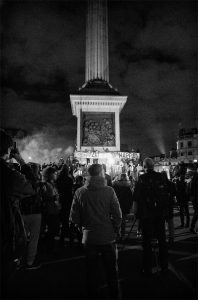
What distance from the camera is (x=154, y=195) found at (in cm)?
476

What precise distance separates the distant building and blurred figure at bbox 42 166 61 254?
63.6 metres

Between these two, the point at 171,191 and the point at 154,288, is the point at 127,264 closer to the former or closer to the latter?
the point at 154,288

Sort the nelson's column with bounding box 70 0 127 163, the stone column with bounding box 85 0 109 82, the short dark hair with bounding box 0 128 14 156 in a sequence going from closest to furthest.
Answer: the short dark hair with bounding box 0 128 14 156, the nelson's column with bounding box 70 0 127 163, the stone column with bounding box 85 0 109 82

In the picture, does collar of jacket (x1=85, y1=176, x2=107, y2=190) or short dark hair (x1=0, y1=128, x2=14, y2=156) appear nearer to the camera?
short dark hair (x1=0, y1=128, x2=14, y2=156)

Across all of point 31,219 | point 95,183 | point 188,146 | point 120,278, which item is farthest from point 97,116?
point 188,146

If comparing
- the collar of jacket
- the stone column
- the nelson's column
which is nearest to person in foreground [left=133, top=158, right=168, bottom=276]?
the collar of jacket

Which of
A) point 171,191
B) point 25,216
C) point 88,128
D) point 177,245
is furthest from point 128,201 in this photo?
point 88,128

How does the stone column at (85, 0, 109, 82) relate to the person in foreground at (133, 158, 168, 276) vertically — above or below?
above

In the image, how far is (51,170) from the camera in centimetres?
605

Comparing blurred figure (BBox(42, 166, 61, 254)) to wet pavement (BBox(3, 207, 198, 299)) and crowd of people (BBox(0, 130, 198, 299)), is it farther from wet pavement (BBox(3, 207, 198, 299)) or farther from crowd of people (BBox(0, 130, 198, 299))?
wet pavement (BBox(3, 207, 198, 299))

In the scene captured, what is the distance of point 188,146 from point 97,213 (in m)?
68.4

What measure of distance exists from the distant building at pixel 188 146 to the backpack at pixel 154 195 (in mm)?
63965

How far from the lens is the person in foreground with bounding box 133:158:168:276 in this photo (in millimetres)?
4684

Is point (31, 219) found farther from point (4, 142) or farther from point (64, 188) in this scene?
point (4, 142)
